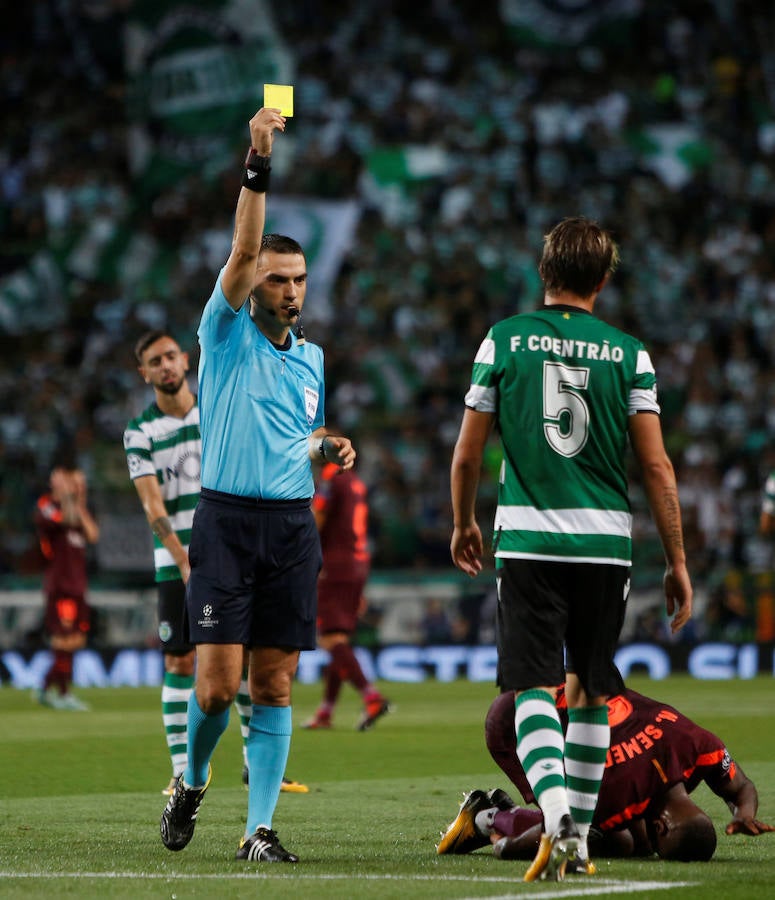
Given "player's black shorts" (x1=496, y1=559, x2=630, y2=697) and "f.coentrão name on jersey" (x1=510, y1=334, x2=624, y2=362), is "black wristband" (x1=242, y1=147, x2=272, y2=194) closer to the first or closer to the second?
"f.coentrão name on jersey" (x1=510, y1=334, x2=624, y2=362)

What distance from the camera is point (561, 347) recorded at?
19.3ft

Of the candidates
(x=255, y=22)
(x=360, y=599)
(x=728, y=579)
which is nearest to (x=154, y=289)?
(x=255, y=22)

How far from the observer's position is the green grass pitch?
5.48 metres

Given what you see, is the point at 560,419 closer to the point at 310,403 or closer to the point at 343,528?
the point at 310,403

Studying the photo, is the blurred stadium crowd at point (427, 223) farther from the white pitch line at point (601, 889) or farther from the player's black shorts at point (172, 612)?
the white pitch line at point (601, 889)

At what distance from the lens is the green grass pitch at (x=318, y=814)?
5.48 meters

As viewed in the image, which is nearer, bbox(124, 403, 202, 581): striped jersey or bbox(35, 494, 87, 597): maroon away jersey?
bbox(124, 403, 202, 581): striped jersey

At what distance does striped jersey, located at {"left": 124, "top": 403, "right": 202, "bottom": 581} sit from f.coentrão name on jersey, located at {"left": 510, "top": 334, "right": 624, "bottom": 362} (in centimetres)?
362

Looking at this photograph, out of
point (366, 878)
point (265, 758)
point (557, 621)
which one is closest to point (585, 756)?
point (557, 621)

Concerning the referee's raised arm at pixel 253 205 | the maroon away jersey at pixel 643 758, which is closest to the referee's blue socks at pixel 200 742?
A: the maroon away jersey at pixel 643 758

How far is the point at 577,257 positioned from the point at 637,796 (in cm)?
199

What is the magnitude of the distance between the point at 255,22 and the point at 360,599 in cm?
1818

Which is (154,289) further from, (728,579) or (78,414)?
(728,579)

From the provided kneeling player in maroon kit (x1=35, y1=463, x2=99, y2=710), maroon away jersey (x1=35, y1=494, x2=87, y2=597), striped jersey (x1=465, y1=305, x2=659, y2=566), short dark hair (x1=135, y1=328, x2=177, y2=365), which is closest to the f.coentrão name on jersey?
striped jersey (x1=465, y1=305, x2=659, y2=566)
